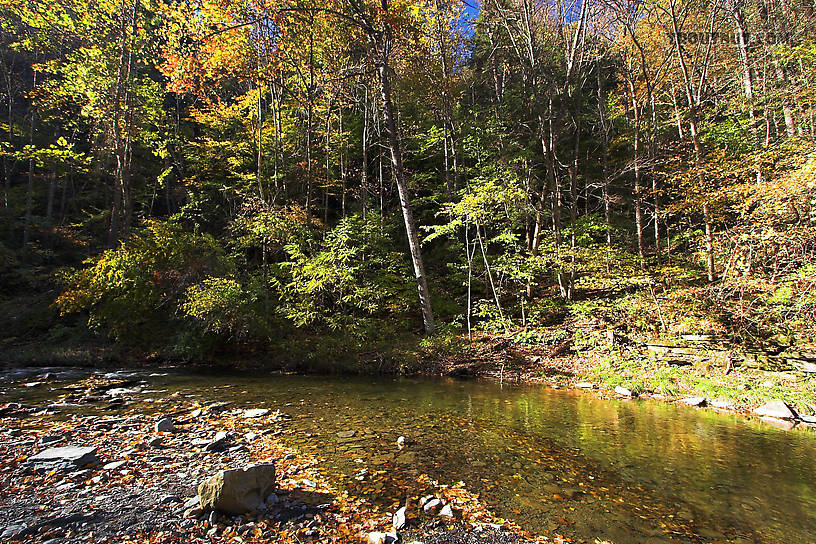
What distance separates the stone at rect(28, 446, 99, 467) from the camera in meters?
4.09

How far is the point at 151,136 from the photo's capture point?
723 inches

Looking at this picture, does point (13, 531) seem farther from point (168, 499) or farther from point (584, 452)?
point (584, 452)

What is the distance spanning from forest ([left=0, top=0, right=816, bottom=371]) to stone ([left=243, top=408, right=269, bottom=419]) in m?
5.03

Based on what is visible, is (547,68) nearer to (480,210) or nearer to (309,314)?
(480,210)

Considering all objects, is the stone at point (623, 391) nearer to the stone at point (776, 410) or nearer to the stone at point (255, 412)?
the stone at point (776, 410)

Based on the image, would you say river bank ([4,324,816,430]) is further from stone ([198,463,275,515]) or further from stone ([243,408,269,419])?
stone ([198,463,275,515])

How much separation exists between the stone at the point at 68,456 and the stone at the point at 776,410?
32.7 ft

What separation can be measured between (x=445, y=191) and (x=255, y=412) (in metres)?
14.3

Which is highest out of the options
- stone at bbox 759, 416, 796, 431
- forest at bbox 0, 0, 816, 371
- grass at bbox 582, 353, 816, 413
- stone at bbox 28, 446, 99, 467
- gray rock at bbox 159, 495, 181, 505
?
forest at bbox 0, 0, 816, 371

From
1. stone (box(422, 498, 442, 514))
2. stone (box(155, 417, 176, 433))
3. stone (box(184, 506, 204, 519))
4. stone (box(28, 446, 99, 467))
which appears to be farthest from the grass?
stone (box(28, 446, 99, 467))

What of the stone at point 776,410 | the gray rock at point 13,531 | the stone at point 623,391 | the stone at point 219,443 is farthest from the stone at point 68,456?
the stone at point 776,410

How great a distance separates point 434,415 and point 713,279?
9.60m

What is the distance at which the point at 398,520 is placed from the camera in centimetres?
314

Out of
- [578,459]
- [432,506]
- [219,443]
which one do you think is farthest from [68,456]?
[578,459]
